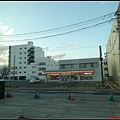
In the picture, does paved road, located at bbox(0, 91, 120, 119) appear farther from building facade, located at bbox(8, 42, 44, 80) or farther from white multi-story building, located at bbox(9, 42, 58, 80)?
building facade, located at bbox(8, 42, 44, 80)

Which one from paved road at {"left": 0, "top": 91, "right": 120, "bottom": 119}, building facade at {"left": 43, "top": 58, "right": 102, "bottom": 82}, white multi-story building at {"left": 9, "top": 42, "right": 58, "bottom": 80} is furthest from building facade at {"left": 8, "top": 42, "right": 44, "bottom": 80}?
paved road at {"left": 0, "top": 91, "right": 120, "bottom": 119}

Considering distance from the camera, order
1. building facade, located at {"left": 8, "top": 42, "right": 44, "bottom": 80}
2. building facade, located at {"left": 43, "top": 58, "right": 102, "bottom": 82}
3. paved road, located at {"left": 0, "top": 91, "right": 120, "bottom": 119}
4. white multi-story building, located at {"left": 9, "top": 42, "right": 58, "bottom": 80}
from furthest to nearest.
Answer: building facade, located at {"left": 8, "top": 42, "right": 44, "bottom": 80}, white multi-story building, located at {"left": 9, "top": 42, "right": 58, "bottom": 80}, building facade, located at {"left": 43, "top": 58, "right": 102, "bottom": 82}, paved road, located at {"left": 0, "top": 91, "right": 120, "bottom": 119}

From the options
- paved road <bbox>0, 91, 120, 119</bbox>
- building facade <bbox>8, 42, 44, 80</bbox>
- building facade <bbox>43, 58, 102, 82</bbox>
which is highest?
building facade <bbox>8, 42, 44, 80</bbox>

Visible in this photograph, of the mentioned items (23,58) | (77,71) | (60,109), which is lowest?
(60,109)

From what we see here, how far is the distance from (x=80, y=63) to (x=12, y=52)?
2174 inches

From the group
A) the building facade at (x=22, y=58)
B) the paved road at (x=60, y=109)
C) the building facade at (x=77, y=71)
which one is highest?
the building facade at (x=22, y=58)

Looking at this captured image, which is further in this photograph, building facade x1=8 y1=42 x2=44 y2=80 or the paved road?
building facade x1=8 y1=42 x2=44 y2=80

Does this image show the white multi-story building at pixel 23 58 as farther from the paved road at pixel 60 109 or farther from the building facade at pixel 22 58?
the paved road at pixel 60 109

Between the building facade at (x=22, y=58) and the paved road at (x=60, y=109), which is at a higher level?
the building facade at (x=22, y=58)

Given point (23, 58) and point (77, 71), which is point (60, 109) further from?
point (23, 58)

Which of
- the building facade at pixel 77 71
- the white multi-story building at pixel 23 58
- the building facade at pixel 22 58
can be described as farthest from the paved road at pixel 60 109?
the building facade at pixel 22 58

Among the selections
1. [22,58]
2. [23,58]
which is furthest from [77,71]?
[22,58]

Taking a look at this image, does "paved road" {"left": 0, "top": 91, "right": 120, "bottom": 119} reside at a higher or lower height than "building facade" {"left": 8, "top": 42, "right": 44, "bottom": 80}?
lower

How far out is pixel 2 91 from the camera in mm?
19188
